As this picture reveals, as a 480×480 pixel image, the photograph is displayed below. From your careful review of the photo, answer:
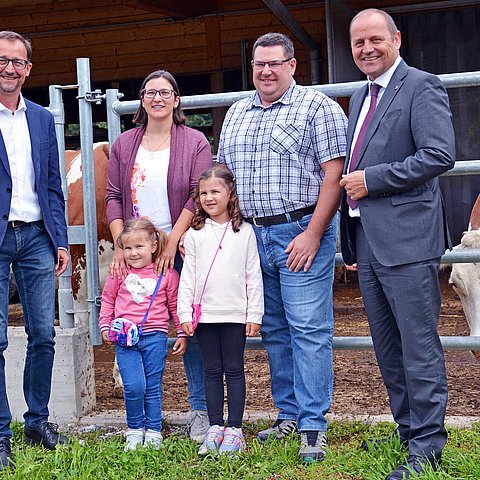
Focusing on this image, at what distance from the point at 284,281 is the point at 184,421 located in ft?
3.64

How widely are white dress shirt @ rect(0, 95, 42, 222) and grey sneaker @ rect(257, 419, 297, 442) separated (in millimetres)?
1476

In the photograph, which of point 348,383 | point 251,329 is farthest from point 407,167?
point 348,383

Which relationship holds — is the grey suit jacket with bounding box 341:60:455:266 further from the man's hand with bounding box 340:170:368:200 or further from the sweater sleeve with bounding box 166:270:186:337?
the sweater sleeve with bounding box 166:270:186:337

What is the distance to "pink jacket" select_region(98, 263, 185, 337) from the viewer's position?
389 cm

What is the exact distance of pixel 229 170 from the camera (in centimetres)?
380

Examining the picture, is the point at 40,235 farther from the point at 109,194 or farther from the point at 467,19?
the point at 467,19

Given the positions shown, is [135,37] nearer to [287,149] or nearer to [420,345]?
[287,149]

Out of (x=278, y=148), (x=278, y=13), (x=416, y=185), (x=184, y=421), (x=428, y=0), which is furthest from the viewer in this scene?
(x=428, y=0)

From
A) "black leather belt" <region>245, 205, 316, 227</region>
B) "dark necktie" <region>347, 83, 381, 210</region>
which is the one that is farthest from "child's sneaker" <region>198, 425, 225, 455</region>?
"dark necktie" <region>347, 83, 381, 210</region>

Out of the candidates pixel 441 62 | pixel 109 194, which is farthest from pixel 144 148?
pixel 441 62

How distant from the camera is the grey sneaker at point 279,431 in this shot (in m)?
3.90

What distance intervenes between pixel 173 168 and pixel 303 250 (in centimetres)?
75

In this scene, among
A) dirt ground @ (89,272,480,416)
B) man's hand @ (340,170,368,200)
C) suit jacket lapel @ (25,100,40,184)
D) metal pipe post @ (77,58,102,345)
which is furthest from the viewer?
dirt ground @ (89,272,480,416)

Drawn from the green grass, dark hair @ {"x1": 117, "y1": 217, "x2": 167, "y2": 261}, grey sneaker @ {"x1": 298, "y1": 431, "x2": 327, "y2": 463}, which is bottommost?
the green grass
